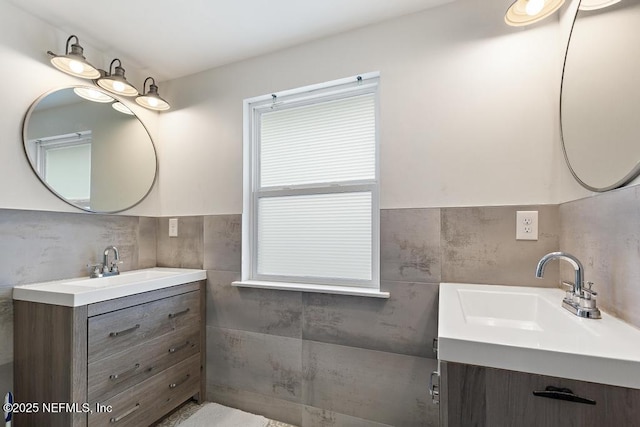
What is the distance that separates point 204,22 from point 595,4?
1.77 m

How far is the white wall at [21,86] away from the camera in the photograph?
4.69ft

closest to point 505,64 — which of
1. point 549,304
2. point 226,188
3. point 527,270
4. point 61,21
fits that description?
point 527,270

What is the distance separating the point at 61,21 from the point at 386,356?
258cm

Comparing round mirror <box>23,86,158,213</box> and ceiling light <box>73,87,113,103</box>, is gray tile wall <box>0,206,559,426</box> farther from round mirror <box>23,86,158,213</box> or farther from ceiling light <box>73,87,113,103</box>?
ceiling light <box>73,87,113,103</box>

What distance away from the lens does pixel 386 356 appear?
1532 millimetres

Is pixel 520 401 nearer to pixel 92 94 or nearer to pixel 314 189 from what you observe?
pixel 314 189

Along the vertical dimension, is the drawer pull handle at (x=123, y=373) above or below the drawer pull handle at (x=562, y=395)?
below

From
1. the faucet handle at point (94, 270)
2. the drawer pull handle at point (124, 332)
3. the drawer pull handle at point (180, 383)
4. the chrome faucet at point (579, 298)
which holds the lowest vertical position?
the drawer pull handle at point (180, 383)

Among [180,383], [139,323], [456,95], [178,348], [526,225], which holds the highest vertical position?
[456,95]

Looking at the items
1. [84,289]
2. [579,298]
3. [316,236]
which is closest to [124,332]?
[84,289]

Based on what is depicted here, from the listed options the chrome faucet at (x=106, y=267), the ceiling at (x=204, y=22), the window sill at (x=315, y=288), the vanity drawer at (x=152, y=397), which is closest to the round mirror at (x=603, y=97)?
the ceiling at (x=204, y=22)

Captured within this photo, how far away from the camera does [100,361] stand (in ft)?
4.45

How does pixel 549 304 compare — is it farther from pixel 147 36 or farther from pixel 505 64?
pixel 147 36

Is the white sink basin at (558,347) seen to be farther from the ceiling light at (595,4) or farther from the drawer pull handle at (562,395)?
the ceiling light at (595,4)
